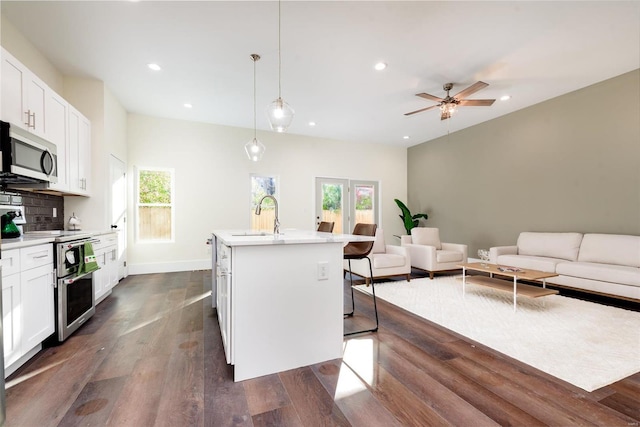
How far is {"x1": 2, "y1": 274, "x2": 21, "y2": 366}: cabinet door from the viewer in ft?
5.89

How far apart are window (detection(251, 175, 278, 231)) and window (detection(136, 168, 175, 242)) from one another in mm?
1566

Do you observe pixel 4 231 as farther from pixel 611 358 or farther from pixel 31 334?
pixel 611 358

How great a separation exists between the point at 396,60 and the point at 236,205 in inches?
159

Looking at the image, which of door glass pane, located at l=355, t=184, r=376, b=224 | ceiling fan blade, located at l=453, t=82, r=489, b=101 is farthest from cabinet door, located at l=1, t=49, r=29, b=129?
door glass pane, located at l=355, t=184, r=376, b=224

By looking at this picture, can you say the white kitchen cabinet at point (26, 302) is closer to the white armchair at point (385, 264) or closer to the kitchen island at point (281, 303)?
the kitchen island at point (281, 303)

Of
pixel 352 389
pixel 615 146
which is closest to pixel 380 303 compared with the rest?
pixel 352 389

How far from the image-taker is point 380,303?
3.43 metres

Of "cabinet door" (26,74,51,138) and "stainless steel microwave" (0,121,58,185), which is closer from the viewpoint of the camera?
"stainless steel microwave" (0,121,58,185)

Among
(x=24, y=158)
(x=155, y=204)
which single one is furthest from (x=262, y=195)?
(x=24, y=158)

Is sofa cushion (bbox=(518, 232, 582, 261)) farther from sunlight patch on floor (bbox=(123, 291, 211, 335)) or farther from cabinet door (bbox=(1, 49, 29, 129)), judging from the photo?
cabinet door (bbox=(1, 49, 29, 129))

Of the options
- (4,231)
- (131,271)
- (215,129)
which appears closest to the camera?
(4,231)

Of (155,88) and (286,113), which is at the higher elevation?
(155,88)

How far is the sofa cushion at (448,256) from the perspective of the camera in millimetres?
4777

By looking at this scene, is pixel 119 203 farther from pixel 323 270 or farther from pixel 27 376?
pixel 323 270
